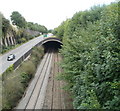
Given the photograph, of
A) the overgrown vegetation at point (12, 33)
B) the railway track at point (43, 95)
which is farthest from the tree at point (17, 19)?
the railway track at point (43, 95)

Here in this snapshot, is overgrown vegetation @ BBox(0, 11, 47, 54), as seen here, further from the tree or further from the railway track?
the railway track

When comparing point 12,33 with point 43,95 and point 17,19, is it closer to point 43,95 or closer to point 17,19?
point 17,19

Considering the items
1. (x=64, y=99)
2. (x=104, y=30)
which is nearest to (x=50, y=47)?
(x=64, y=99)

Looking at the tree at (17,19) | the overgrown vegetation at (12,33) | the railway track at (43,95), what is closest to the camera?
the railway track at (43,95)

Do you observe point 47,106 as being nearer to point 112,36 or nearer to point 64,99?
point 64,99

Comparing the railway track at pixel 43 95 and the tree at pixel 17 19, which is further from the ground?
the tree at pixel 17 19

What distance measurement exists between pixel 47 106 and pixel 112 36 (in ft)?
30.1

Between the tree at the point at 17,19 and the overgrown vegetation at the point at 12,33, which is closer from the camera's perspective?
the overgrown vegetation at the point at 12,33

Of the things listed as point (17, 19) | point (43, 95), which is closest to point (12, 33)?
point (17, 19)

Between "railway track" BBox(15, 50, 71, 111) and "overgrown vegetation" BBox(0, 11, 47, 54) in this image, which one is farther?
"overgrown vegetation" BBox(0, 11, 47, 54)

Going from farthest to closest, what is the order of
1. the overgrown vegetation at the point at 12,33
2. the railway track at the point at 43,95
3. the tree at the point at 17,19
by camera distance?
the tree at the point at 17,19 → the overgrown vegetation at the point at 12,33 → the railway track at the point at 43,95

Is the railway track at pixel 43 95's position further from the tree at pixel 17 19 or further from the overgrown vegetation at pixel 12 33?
the tree at pixel 17 19

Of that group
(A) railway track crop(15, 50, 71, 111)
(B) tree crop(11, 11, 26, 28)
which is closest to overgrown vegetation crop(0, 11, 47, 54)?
(B) tree crop(11, 11, 26, 28)

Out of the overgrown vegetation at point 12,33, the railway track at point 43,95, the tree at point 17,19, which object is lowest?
the railway track at point 43,95
